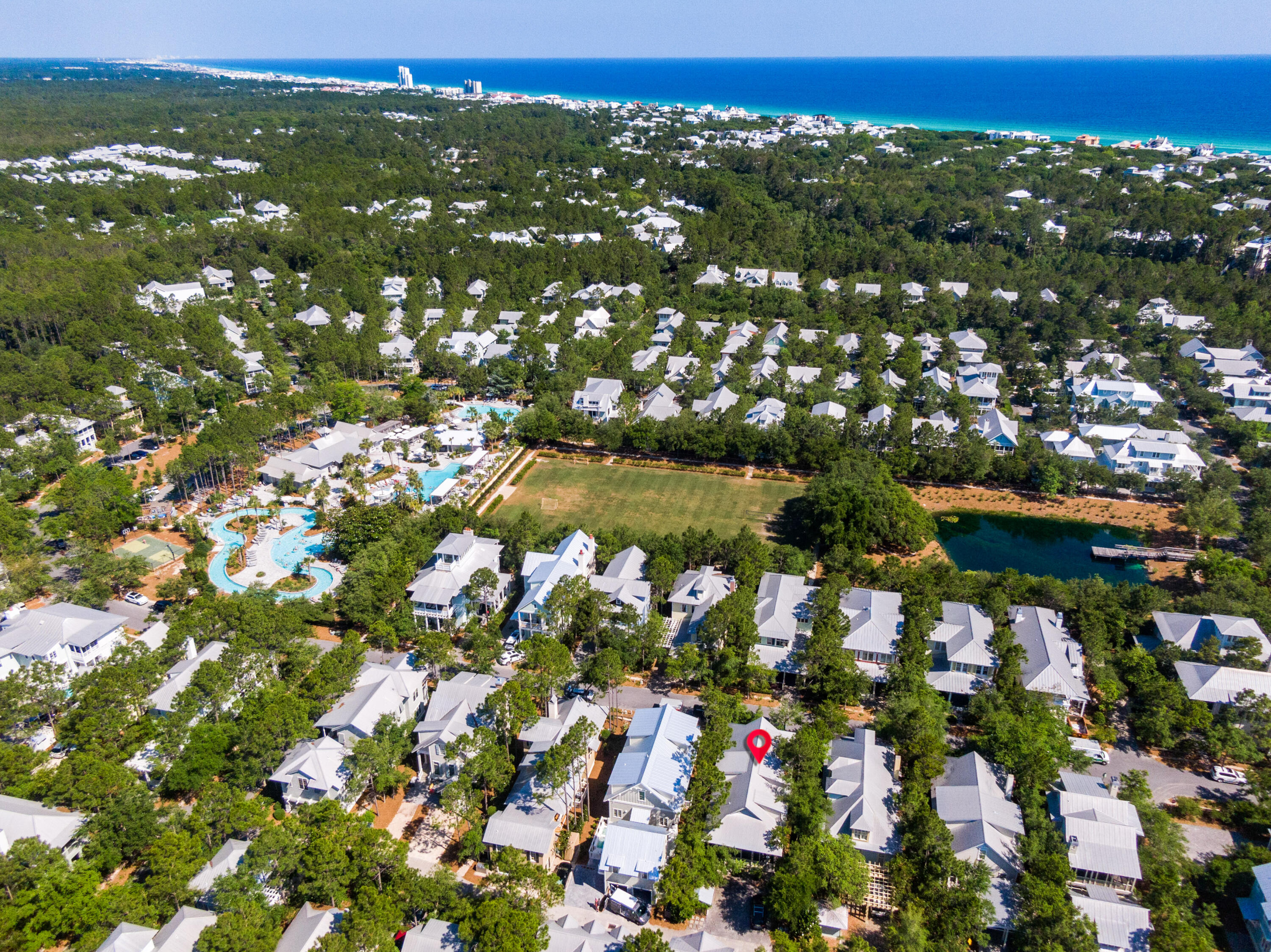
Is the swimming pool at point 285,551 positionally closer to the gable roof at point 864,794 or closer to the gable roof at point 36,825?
the gable roof at point 36,825

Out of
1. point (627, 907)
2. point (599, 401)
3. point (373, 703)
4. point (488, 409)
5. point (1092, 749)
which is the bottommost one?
point (627, 907)

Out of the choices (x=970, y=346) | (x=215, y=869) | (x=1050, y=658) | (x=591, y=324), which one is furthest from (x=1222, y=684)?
(x=591, y=324)

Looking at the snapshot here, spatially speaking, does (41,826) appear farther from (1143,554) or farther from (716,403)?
(1143,554)

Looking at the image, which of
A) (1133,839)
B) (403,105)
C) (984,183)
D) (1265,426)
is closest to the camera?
(1133,839)

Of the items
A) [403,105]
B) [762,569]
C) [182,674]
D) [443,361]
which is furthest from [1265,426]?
[403,105]

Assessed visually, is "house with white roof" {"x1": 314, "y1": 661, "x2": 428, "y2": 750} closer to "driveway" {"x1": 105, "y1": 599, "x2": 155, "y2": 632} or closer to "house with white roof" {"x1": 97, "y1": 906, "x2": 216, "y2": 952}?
"house with white roof" {"x1": 97, "y1": 906, "x2": 216, "y2": 952}

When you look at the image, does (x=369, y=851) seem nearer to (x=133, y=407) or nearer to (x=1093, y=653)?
(x=1093, y=653)

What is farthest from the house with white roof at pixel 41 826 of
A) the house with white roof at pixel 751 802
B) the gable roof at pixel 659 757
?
the house with white roof at pixel 751 802
